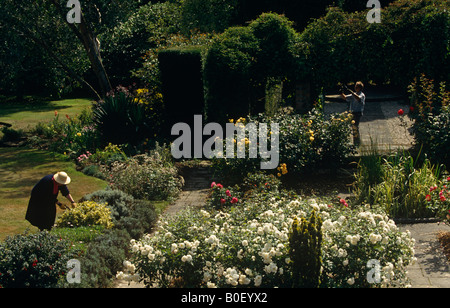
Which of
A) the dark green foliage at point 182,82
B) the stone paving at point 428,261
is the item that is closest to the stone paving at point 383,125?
the stone paving at point 428,261

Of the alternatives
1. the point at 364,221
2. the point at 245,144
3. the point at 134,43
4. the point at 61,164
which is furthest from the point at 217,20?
the point at 364,221

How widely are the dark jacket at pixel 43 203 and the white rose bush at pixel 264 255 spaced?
263 cm

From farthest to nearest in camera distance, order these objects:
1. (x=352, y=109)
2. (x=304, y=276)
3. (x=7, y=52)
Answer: (x=7, y=52) < (x=352, y=109) < (x=304, y=276)

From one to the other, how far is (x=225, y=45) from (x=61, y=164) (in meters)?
5.49

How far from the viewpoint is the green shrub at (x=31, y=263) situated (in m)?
6.32

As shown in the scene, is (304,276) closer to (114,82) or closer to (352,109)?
(352,109)

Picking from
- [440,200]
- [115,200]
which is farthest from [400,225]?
[115,200]

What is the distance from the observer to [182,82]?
13828 millimetres

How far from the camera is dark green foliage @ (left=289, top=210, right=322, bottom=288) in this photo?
→ 5719 mm

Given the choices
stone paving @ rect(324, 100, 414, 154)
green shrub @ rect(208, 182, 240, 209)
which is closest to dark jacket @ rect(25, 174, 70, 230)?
green shrub @ rect(208, 182, 240, 209)

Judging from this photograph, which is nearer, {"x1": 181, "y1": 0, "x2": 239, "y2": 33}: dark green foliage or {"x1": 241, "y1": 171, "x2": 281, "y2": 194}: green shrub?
{"x1": 241, "y1": 171, "x2": 281, "y2": 194}: green shrub

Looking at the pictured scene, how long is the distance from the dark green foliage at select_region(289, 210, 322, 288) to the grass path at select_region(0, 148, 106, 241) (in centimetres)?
551

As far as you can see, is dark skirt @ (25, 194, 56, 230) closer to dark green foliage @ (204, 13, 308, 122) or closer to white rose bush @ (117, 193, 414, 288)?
white rose bush @ (117, 193, 414, 288)
